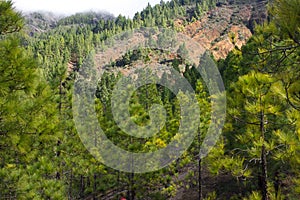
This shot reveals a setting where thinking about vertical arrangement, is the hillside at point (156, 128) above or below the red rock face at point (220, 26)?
below

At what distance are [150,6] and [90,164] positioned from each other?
111 metres

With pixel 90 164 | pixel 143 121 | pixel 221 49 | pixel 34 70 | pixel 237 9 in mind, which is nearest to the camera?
pixel 34 70

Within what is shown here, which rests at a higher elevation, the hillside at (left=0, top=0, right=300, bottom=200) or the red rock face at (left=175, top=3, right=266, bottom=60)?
the red rock face at (left=175, top=3, right=266, bottom=60)

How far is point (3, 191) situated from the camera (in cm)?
675

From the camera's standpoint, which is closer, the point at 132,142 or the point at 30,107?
the point at 30,107

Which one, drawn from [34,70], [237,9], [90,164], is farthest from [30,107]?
[237,9]

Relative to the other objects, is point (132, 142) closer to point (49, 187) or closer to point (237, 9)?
point (49, 187)

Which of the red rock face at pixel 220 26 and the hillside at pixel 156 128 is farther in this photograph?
the red rock face at pixel 220 26

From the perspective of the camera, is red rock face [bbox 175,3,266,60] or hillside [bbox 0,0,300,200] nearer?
hillside [bbox 0,0,300,200]

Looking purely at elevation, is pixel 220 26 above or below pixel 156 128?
above

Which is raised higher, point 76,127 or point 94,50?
point 94,50

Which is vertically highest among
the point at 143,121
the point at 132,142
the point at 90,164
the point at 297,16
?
the point at 297,16

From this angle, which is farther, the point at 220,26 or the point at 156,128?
the point at 220,26

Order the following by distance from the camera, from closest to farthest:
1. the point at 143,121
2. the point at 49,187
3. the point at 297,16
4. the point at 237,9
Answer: the point at 297,16 → the point at 49,187 → the point at 143,121 → the point at 237,9
